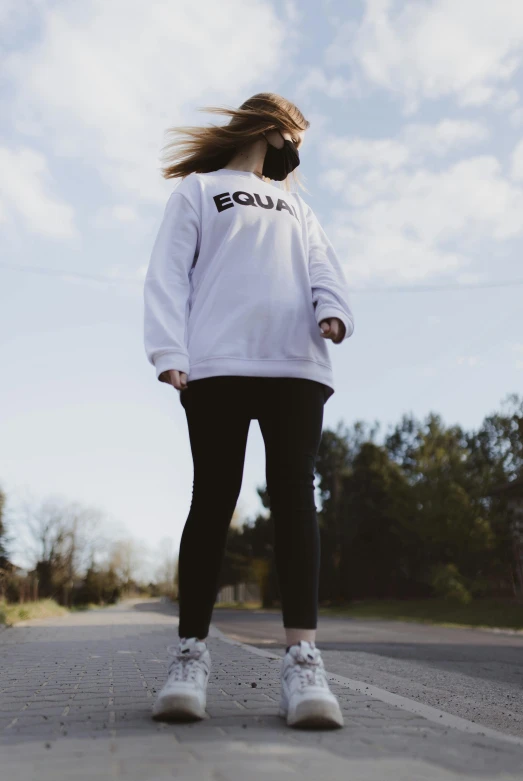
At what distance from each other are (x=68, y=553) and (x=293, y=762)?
44292mm

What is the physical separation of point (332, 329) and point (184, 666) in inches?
48.2

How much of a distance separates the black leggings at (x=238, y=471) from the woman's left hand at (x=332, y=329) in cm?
19

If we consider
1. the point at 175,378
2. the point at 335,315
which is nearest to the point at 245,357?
the point at 175,378

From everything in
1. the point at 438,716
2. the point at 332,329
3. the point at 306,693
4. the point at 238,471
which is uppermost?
the point at 332,329

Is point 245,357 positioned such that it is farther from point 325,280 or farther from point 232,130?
point 232,130

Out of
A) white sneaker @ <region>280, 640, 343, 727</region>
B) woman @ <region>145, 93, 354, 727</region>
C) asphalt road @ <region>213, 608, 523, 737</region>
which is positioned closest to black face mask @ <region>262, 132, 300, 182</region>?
woman @ <region>145, 93, 354, 727</region>

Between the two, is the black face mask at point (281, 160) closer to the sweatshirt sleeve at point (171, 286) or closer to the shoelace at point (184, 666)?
the sweatshirt sleeve at point (171, 286)

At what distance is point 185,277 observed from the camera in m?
2.54

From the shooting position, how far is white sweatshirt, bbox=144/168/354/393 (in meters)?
2.33

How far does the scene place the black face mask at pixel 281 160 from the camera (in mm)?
2795

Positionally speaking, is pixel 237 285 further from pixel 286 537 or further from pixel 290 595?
pixel 290 595

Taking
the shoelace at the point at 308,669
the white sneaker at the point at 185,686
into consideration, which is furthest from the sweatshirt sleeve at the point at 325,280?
the white sneaker at the point at 185,686

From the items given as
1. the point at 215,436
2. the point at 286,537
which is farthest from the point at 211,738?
the point at 215,436

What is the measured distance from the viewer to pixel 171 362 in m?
2.27
